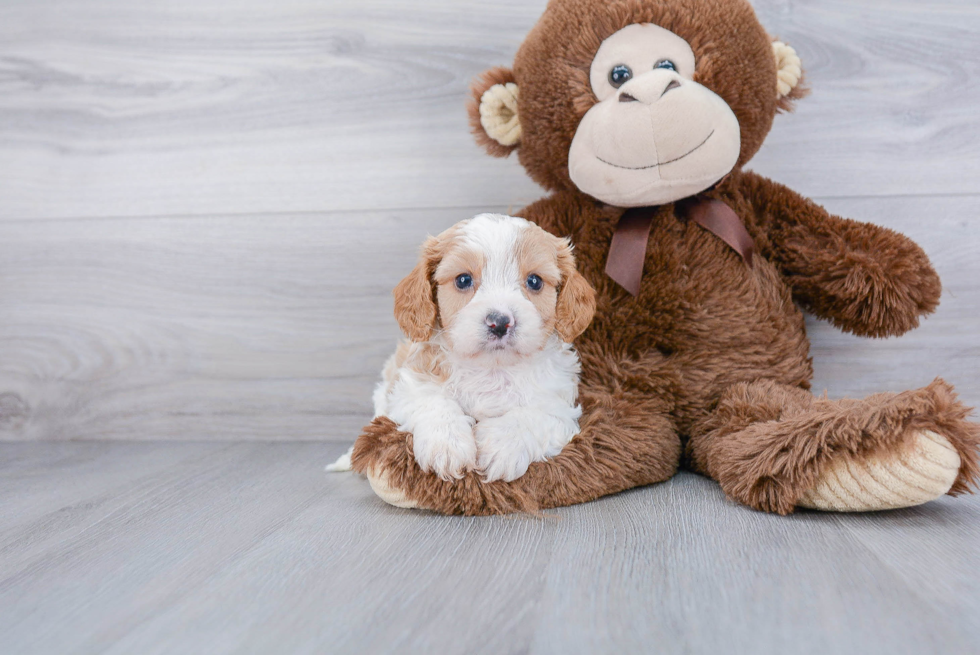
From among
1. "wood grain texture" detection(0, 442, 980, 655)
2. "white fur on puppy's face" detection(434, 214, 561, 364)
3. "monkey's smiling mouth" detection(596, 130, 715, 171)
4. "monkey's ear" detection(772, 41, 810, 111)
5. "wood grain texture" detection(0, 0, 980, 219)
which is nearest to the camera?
Result: "wood grain texture" detection(0, 442, 980, 655)

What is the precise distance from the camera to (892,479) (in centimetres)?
79

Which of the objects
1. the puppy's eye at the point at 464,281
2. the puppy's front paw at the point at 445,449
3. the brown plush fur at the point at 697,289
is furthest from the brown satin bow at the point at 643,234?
the puppy's front paw at the point at 445,449

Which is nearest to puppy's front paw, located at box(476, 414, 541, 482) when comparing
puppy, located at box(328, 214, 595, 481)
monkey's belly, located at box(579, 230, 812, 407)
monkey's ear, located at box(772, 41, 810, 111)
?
puppy, located at box(328, 214, 595, 481)

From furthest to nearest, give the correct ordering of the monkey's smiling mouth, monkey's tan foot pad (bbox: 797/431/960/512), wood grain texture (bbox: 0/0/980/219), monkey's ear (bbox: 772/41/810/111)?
1. wood grain texture (bbox: 0/0/980/219)
2. monkey's ear (bbox: 772/41/810/111)
3. the monkey's smiling mouth
4. monkey's tan foot pad (bbox: 797/431/960/512)

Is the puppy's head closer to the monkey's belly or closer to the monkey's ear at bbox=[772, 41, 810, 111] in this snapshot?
the monkey's belly

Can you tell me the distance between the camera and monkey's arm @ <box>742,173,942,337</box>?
103cm

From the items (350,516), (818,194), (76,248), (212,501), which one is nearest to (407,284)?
(350,516)

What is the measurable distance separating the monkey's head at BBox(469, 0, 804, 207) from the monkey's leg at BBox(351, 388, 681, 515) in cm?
33

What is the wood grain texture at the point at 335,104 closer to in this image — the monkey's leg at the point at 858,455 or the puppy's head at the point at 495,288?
the puppy's head at the point at 495,288

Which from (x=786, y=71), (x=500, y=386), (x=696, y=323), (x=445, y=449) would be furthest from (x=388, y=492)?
(x=786, y=71)

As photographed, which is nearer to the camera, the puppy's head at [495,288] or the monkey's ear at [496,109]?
the puppy's head at [495,288]

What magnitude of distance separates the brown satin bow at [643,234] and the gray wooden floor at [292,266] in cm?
31

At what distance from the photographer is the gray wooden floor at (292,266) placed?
79 cm

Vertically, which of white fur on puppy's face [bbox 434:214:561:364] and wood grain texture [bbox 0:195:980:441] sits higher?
white fur on puppy's face [bbox 434:214:561:364]
